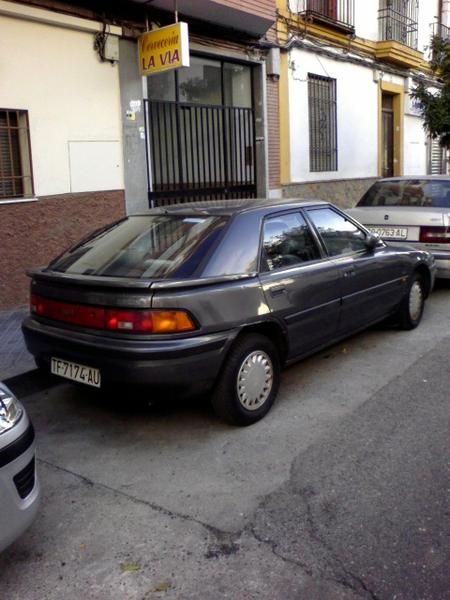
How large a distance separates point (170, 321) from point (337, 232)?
7.14 feet

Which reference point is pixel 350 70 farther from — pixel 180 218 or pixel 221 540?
pixel 221 540

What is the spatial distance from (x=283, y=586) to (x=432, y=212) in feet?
20.3

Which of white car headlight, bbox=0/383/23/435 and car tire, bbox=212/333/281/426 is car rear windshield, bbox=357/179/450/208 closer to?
car tire, bbox=212/333/281/426

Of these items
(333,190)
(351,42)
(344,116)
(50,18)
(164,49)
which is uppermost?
(351,42)

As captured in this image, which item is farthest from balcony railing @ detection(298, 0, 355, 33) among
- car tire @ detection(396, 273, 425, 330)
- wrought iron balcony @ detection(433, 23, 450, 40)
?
car tire @ detection(396, 273, 425, 330)

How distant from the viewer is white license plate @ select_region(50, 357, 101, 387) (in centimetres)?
391

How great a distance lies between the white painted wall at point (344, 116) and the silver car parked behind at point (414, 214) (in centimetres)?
394

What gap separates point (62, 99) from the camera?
7949 mm

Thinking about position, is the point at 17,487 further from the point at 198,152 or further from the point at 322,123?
the point at 322,123

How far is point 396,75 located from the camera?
16.1 meters

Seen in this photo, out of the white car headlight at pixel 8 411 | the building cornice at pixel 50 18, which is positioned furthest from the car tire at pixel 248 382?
the building cornice at pixel 50 18

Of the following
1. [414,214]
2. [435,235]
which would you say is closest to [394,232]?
[414,214]

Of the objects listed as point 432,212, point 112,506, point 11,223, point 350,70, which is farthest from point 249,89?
point 112,506

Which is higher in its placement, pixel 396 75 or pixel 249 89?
pixel 396 75
